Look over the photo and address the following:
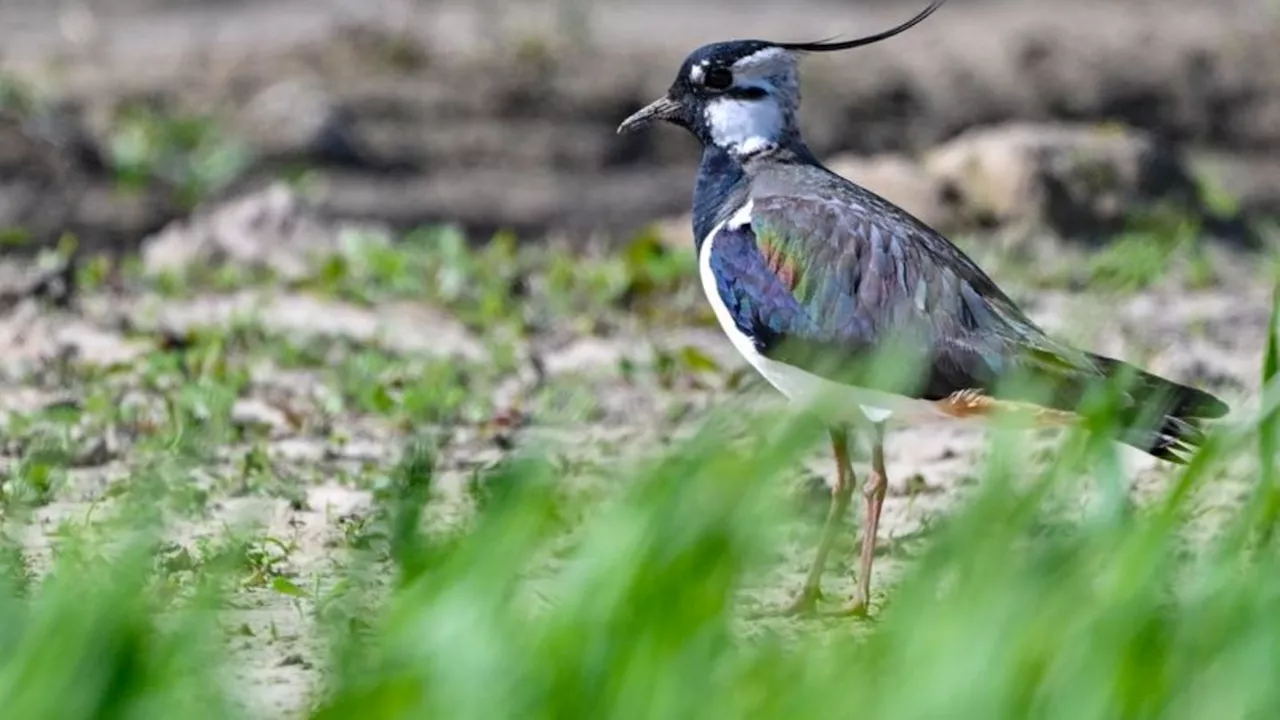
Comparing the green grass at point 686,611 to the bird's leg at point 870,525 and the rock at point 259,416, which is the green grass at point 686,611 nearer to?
the bird's leg at point 870,525

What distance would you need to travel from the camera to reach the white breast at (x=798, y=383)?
17.7 ft

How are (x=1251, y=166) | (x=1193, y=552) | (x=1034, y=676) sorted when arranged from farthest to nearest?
(x=1251, y=166), (x=1193, y=552), (x=1034, y=676)

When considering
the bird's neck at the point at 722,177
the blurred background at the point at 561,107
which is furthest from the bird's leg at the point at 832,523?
the blurred background at the point at 561,107

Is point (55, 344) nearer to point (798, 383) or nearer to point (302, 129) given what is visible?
point (302, 129)

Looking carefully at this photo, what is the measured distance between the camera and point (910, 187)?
9.35 m

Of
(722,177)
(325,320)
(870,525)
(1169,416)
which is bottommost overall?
(325,320)

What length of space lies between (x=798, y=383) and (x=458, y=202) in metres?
4.36

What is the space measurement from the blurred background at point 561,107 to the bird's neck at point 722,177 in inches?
120

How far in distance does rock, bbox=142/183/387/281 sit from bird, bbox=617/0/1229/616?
274cm

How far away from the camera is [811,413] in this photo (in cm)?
373

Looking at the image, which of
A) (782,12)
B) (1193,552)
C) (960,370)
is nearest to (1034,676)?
(1193,552)

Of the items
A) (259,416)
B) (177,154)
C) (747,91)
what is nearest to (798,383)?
(747,91)

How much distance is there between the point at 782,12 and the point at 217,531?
7.20 m

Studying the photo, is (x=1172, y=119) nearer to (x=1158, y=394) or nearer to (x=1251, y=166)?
(x=1251, y=166)
